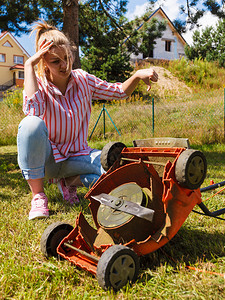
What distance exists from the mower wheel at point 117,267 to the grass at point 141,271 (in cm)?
4

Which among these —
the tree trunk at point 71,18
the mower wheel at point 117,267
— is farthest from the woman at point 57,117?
the tree trunk at point 71,18

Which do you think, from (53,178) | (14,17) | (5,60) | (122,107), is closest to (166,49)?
(5,60)

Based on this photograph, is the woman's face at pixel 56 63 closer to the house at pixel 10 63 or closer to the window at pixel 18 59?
the house at pixel 10 63

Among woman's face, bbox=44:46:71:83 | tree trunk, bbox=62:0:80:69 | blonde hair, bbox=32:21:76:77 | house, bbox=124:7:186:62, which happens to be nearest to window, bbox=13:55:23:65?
house, bbox=124:7:186:62

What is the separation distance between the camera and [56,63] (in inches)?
91.4

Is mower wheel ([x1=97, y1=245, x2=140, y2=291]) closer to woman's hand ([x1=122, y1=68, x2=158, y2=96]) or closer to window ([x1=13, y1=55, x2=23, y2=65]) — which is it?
woman's hand ([x1=122, y1=68, x2=158, y2=96])

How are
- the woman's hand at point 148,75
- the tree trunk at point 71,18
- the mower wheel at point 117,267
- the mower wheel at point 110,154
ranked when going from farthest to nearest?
the tree trunk at point 71,18, the woman's hand at point 148,75, the mower wheel at point 110,154, the mower wheel at point 117,267

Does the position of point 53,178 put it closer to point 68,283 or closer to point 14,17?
point 68,283

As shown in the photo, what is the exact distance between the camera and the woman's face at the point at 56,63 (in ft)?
7.38

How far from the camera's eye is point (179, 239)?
1769 mm

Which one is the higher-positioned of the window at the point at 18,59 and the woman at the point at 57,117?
the window at the point at 18,59

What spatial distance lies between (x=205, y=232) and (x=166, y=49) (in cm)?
2931

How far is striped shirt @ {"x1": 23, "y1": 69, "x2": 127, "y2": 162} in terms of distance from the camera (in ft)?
7.76

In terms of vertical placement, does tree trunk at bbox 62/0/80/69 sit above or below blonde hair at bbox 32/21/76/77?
above
